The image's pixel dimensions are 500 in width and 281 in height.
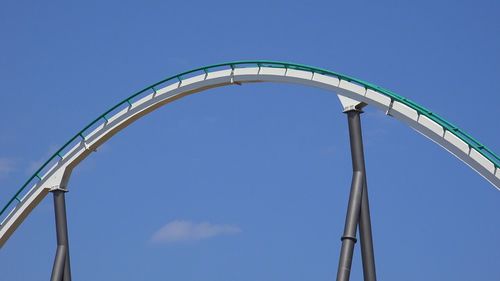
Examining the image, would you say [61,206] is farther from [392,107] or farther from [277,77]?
[392,107]

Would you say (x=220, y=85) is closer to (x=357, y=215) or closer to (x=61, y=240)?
(x=357, y=215)

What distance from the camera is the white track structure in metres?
22.0

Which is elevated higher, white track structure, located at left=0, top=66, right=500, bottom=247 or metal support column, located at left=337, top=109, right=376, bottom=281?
white track structure, located at left=0, top=66, right=500, bottom=247

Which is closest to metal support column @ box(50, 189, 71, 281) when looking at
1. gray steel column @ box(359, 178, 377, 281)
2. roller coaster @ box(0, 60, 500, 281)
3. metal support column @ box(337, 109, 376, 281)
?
roller coaster @ box(0, 60, 500, 281)

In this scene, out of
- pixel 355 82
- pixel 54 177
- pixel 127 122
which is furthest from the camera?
pixel 54 177

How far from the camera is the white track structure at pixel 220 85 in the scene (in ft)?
72.0

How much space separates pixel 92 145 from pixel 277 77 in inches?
268

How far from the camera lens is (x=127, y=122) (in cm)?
2861

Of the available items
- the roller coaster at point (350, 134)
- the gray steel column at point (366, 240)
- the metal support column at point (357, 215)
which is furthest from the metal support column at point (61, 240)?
the gray steel column at point (366, 240)

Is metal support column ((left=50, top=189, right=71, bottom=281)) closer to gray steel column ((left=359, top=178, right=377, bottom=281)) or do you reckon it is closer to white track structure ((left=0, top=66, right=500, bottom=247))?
white track structure ((left=0, top=66, right=500, bottom=247))

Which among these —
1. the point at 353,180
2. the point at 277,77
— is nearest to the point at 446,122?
the point at 353,180

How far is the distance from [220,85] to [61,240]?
750cm

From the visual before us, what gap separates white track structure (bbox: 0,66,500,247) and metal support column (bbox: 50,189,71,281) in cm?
39

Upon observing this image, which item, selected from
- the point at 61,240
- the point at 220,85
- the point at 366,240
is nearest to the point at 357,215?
the point at 366,240
